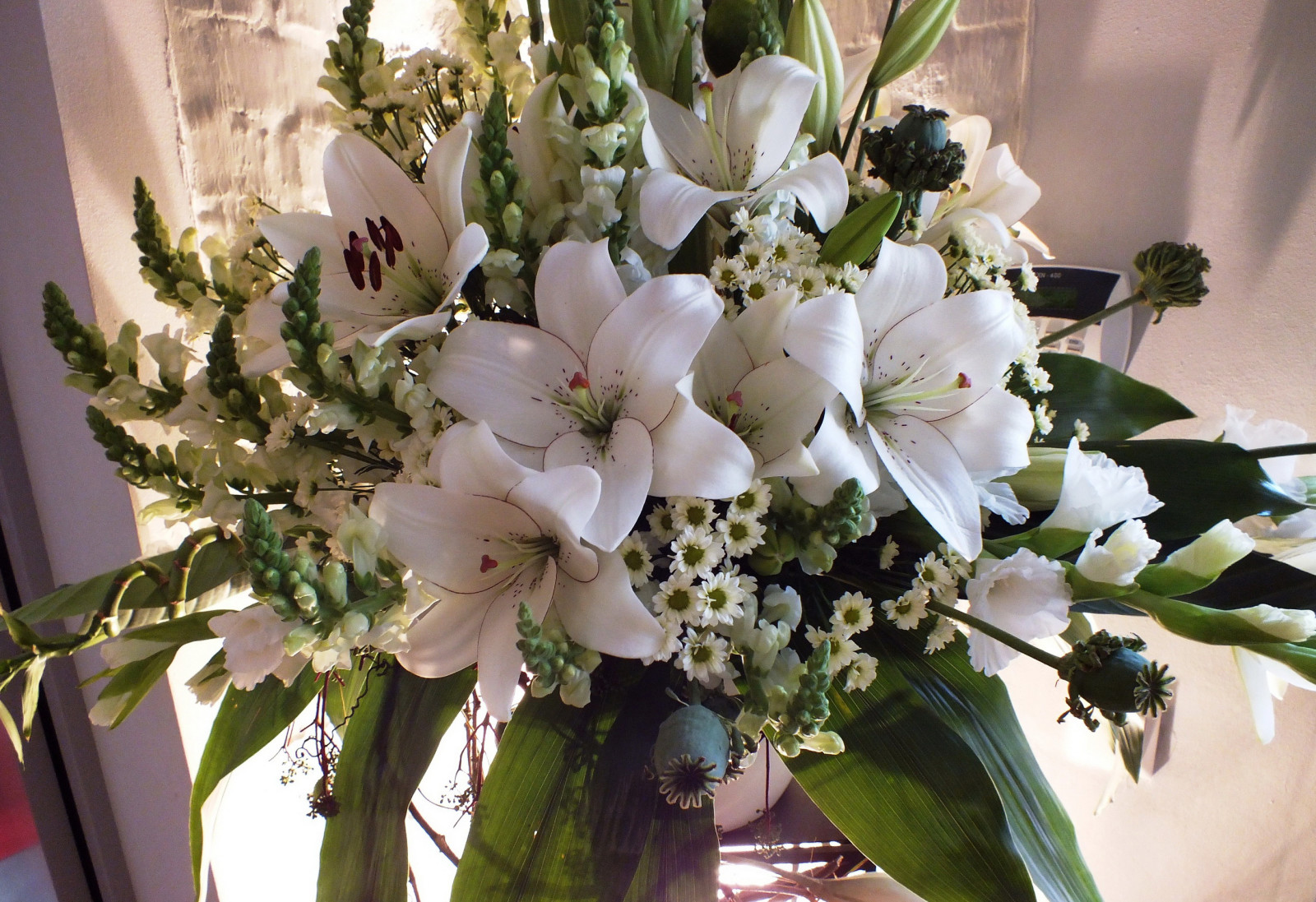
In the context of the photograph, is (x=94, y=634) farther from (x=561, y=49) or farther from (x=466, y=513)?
(x=561, y=49)

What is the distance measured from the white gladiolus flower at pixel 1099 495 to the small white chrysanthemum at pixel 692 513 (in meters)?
0.18

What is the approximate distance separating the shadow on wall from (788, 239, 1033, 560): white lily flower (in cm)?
56

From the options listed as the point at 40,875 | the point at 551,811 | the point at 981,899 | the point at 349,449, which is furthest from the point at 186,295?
the point at 40,875

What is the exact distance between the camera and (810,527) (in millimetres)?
386

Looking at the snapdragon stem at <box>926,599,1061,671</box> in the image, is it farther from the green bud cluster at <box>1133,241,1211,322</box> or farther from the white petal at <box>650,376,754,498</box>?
the green bud cluster at <box>1133,241,1211,322</box>

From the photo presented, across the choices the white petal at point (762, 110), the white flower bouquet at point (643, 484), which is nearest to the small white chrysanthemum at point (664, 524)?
the white flower bouquet at point (643, 484)

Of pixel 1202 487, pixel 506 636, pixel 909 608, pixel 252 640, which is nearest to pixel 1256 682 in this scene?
pixel 1202 487

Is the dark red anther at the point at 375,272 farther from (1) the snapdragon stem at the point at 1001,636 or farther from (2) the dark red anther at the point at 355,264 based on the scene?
(1) the snapdragon stem at the point at 1001,636

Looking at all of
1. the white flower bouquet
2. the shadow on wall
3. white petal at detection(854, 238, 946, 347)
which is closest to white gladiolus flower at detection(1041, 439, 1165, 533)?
the white flower bouquet

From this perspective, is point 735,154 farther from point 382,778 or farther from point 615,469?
point 382,778

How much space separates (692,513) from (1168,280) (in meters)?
0.44

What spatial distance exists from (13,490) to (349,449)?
0.49 meters

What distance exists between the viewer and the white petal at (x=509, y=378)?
39 cm

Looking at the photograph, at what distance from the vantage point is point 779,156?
1.47 ft
